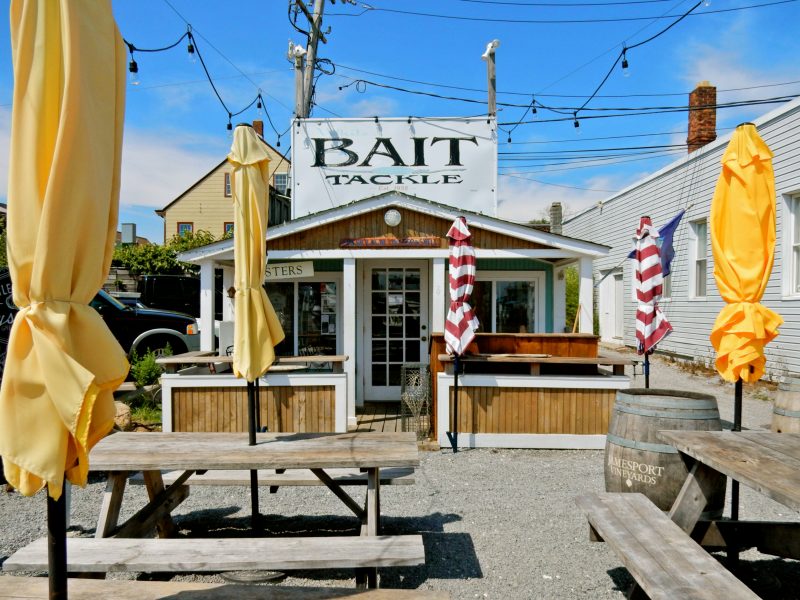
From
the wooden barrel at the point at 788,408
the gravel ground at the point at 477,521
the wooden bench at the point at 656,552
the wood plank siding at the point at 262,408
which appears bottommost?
the gravel ground at the point at 477,521

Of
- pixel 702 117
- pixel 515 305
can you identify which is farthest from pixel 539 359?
pixel 702 117

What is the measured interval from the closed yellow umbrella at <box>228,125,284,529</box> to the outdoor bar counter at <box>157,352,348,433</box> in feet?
10.6

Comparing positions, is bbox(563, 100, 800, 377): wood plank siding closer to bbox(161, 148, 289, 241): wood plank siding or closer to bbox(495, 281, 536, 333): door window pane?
bbox(495, 281, 536, 333): door window pane

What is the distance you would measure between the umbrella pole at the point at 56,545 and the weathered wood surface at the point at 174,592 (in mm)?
261

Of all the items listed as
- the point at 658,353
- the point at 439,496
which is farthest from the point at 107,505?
the point at 658,353

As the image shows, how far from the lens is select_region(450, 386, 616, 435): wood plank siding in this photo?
715cm

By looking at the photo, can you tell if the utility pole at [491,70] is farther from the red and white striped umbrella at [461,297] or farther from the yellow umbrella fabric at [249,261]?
the yellow umbrella fabric at [249,261]

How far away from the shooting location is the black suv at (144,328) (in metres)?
11.1

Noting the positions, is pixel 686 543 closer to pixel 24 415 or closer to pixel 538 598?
pixel 538 598

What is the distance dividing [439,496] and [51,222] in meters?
4.39

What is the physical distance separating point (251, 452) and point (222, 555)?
80cm

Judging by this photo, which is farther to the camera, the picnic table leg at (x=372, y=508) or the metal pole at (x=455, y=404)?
the metal pole at (x=455, y=404)

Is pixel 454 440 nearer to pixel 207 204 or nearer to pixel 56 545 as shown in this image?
pixel 56 545

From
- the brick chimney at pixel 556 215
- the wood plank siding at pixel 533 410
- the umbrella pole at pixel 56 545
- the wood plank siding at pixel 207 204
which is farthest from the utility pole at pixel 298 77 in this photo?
the wood plank siding at pixel 207 204
